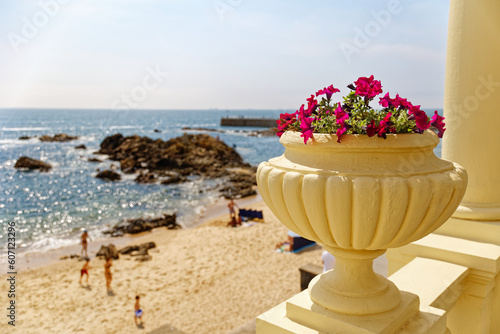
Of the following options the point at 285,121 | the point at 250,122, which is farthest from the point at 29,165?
the point at 250,122

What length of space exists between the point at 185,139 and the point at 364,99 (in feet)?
161

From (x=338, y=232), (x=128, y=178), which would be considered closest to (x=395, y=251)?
(x=338, y=232)

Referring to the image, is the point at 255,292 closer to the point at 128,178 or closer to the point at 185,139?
the point at 128,178

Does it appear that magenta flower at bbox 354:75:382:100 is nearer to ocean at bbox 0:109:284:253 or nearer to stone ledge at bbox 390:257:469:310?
stone ledge at bbox 390:257:469:310

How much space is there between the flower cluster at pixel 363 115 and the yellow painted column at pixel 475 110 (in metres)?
1.53

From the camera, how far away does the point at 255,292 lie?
1152cm

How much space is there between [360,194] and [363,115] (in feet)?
1.49

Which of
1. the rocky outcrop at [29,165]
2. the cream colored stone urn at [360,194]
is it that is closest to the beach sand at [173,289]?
the cream colored stone urn at [360,194]

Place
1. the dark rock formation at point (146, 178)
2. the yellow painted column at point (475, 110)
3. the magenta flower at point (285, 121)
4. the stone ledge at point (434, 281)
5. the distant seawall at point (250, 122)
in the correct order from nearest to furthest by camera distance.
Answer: the magenta flower at point (285, 121), the stone ledge at point (434, 281), the yellow painted column at point (475, 110), the dark rock formation at point (146, 178), the distant seawall at point (250, 122)

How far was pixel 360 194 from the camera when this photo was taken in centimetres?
155

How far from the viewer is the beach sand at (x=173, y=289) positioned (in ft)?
34.1

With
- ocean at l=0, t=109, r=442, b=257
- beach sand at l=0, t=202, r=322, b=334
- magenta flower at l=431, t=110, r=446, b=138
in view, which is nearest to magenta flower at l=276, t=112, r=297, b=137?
magenta flower at l=431, t=110, r=446, b=138

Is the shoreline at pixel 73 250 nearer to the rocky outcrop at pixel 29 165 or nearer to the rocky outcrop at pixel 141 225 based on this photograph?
the rocky outcrop at pixel 141 225

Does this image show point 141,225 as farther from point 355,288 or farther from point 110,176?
point 355,288
